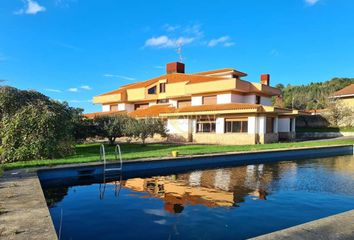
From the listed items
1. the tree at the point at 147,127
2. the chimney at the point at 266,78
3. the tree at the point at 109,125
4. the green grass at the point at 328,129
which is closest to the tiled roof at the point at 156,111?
the tree at the point at 147,127

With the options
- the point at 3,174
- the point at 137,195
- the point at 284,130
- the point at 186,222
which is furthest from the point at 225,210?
the point at 284,130

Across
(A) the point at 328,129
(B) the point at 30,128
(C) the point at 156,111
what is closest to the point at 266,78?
(A) the point at 328,129

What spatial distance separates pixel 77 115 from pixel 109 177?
12.8 metres

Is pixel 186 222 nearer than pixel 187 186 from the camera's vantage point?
Yes

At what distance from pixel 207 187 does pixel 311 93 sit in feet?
259

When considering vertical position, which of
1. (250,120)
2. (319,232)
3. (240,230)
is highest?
(250,120)

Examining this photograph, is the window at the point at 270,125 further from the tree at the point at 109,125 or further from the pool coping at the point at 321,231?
the pool coping at the point at 321,231

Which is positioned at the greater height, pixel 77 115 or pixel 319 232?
pixel 77 115

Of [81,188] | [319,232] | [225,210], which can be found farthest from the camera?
[81,188]

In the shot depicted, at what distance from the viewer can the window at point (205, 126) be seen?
3309 cm

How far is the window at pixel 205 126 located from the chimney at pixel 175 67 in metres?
16.1

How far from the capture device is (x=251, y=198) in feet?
33.5

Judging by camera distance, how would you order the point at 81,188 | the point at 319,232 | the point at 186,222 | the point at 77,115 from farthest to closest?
the point at 77,115
the point at 81,188
the point at 186,222
the point at 319,232

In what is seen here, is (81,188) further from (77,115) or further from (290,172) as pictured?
(77,115)
